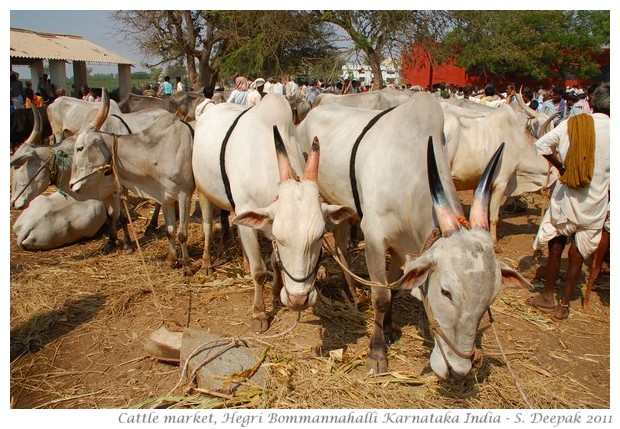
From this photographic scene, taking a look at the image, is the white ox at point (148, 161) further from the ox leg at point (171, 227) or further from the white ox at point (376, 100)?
the white ox at point (376, 100)

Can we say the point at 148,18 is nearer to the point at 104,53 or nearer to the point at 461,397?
the point at 104,53

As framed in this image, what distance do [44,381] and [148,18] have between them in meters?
21.9

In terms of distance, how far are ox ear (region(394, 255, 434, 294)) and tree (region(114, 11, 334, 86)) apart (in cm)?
1483

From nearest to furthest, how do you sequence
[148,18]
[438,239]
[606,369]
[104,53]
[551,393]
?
[438,239] → [551,393] → [606,369] → [148,18] → [104,53]

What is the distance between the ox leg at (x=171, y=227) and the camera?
5.71 m

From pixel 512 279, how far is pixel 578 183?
81.4 inches

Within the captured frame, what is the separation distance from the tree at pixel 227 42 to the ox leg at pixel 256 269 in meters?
13.3

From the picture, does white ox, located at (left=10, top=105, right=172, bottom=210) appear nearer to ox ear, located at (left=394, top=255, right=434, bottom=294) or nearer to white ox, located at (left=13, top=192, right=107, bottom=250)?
white ox, located at (left=13, top=192, right=107, bottom=250)

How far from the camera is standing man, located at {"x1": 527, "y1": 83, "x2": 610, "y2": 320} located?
4.25m

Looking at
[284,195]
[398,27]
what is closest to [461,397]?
[284,195]

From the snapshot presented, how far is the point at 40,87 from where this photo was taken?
1853 cm

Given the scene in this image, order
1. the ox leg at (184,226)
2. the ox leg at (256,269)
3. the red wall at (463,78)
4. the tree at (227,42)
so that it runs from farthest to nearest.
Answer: the red wall at (463,78) → the tree at (227,42) → the ox leg at (184,226) → the ox leg at (256,269)

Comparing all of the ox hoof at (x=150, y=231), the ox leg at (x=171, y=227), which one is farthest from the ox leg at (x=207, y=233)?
the ox hoof at (x=150, y=231)

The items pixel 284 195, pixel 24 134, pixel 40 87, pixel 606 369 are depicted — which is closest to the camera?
pixel 284 195
